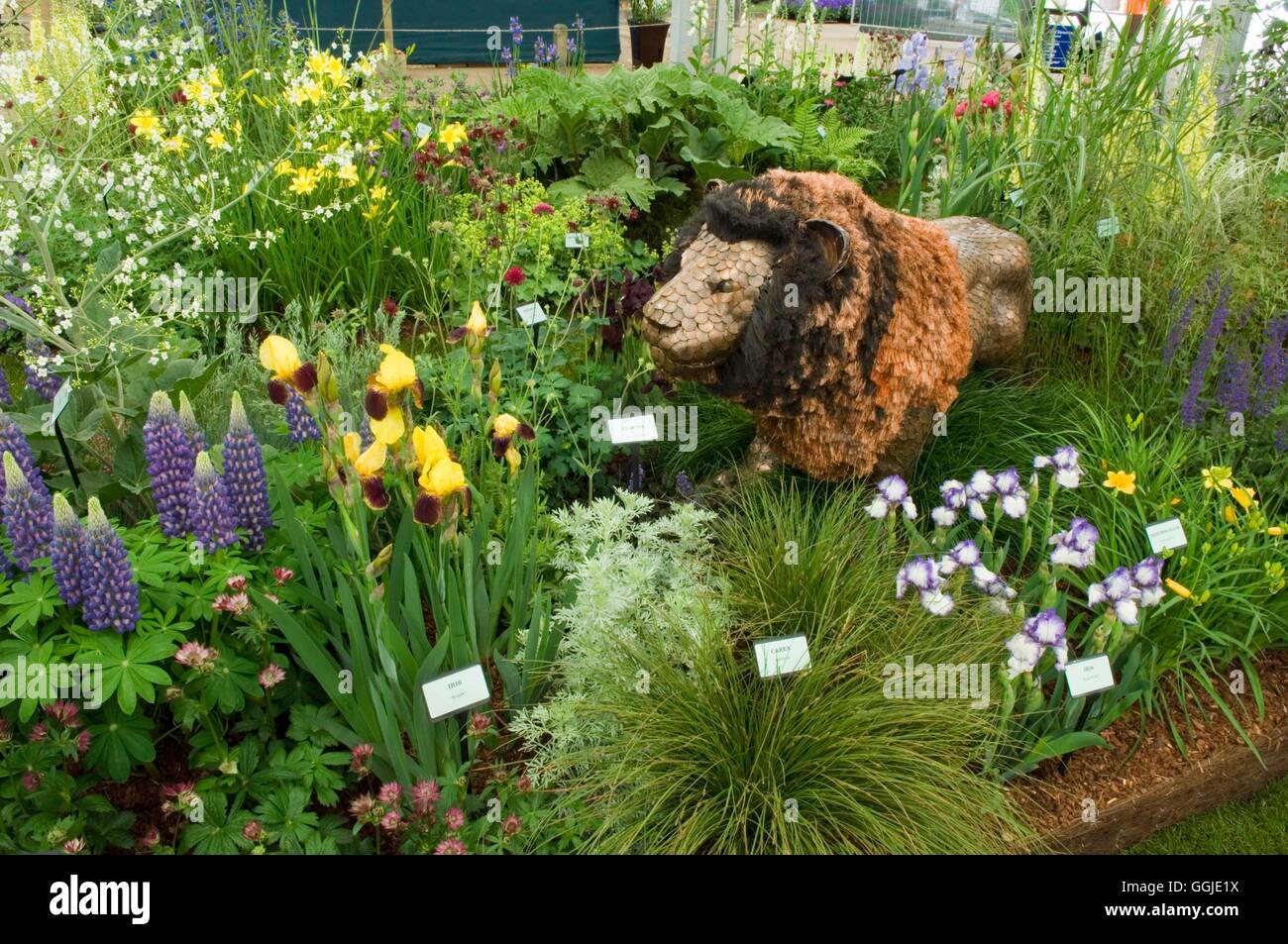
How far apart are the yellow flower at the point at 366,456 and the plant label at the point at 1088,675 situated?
184cm

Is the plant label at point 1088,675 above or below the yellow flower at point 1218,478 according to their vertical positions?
below

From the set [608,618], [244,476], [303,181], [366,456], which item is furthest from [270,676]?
[303,181]

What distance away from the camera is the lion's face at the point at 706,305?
2652 mm

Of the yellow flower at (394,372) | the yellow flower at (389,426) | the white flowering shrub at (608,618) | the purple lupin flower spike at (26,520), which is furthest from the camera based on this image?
the white flowering shrub at (608,618)

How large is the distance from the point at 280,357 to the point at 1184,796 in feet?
9.36

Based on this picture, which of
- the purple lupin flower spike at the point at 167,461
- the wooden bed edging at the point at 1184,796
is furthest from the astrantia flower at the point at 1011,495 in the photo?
the purple lupin flower spike at the point at 167,461

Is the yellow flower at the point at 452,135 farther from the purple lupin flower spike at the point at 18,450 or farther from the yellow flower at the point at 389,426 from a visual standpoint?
the yellow flower at the point at 389,426

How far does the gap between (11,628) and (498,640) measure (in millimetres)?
1165

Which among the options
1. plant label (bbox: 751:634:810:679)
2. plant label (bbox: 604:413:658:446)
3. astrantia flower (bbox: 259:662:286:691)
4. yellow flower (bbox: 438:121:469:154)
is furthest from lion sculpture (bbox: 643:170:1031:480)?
yellow flower (bbox: 438:121:469:154)

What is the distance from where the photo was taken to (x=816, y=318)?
2.71 meters

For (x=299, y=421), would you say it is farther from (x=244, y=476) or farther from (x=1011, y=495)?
(x=1011, y=495)

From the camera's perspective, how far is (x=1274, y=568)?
9.45 feet

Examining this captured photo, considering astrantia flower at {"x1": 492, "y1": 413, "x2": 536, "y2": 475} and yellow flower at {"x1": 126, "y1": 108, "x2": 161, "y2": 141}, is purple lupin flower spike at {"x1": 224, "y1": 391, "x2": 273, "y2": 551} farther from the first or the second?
yellow flower at {"x1": 126, "y1": 108, "x2": 161, "y2": 141}

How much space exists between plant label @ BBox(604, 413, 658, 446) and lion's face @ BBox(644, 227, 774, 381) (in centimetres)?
24
